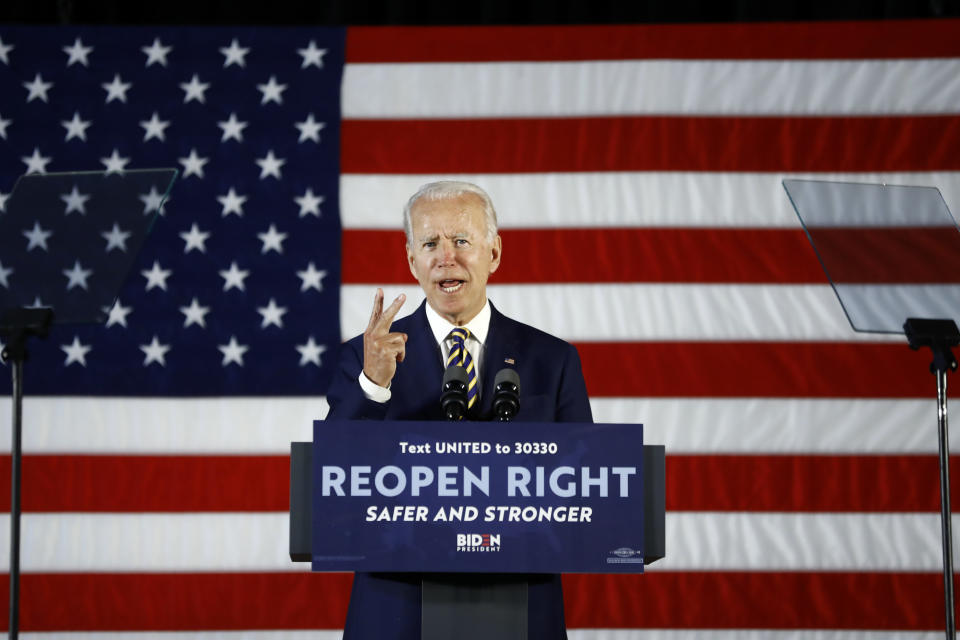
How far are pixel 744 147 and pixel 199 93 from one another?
7.01 feet

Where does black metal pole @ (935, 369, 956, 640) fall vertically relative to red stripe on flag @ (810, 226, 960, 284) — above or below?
below

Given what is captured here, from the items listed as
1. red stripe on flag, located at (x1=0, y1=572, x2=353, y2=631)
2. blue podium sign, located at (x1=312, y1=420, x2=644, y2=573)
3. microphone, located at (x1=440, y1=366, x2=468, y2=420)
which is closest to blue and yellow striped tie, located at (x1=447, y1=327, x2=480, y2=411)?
microphone, located at (x1=440, y1=366, x2=468, y2=420)

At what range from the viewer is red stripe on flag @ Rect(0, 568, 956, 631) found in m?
3.45

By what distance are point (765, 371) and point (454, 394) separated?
7.21 ft

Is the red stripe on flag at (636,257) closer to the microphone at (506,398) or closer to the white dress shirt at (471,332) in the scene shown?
the white dress shirt at (471,332)

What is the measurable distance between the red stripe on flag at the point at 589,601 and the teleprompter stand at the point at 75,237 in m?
1.63

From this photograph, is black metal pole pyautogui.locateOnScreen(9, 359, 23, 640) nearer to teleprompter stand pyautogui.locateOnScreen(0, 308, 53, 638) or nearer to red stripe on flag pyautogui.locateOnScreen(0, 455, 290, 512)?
teleprompter stand pyautogui.locateOnScreen(0, 308, 53, 638)

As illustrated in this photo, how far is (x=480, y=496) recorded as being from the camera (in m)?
1.54

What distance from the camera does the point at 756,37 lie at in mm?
3680

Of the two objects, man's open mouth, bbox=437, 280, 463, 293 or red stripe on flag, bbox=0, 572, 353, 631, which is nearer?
man's open mouth, bbox=437, 280, 463, 293

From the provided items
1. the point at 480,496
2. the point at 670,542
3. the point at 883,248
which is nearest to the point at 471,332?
the point at 480,496

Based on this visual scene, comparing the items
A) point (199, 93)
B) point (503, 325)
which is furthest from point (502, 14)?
point (503, 325)

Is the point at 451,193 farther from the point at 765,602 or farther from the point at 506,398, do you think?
the point at 765,602

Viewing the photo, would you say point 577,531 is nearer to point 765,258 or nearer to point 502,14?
point 765,258
